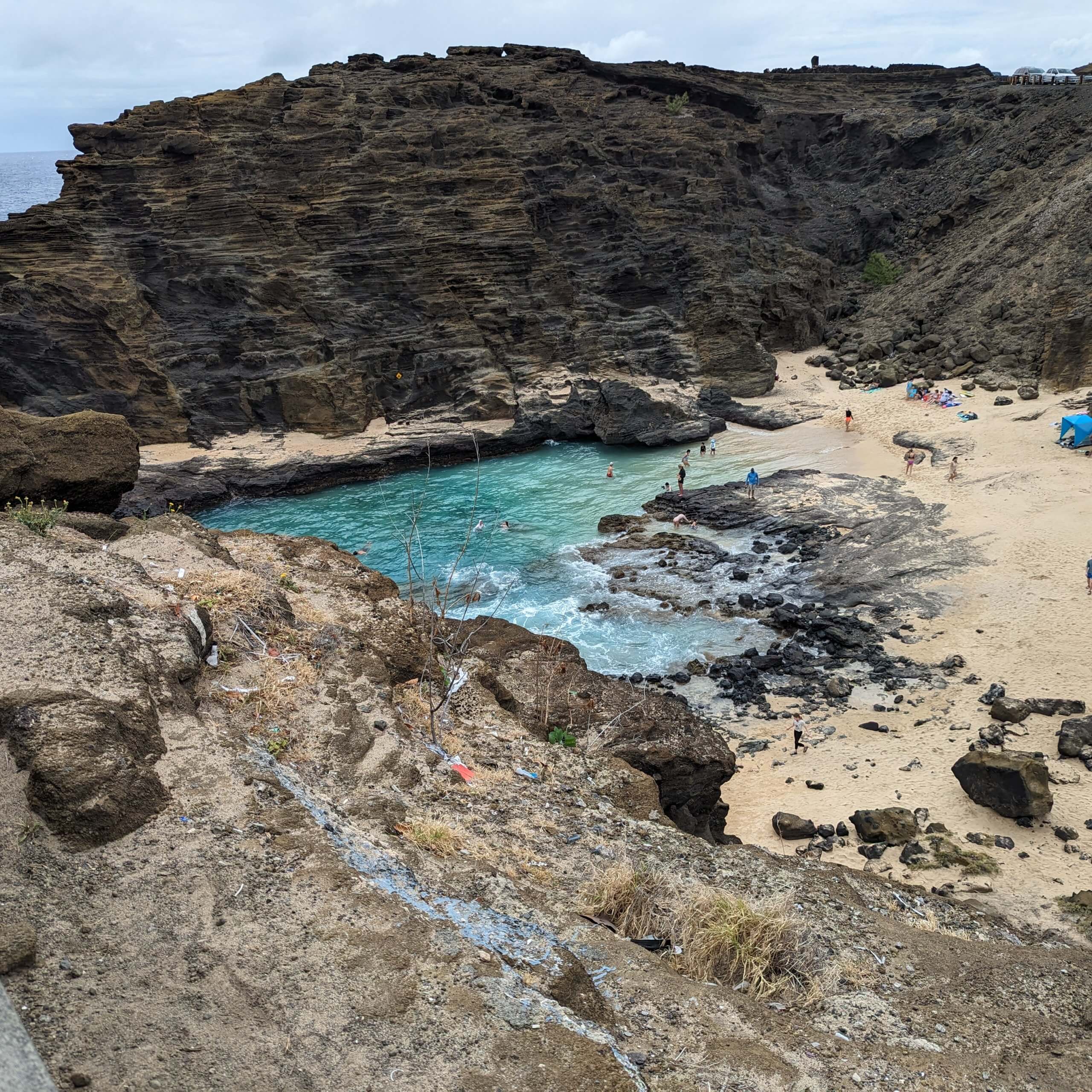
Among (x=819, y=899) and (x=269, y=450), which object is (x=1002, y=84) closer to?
(x=269, y=450)

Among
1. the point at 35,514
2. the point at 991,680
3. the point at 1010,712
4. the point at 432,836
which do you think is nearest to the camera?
the point at 432,836

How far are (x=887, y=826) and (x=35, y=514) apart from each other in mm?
12018

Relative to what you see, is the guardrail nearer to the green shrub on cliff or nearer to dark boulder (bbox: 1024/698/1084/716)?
the green shrub on cliff

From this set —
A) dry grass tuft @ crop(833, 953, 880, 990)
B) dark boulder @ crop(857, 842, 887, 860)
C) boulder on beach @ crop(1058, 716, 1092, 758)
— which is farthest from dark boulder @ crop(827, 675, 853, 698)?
dry grass tuft @ crop(833, 953, 880, 990)

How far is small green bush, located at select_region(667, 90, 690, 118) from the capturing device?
48906 millimetres

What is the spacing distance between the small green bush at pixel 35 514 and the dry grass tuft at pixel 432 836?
5808mm

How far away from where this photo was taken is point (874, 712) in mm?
15742

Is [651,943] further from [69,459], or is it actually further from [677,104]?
[677,104]

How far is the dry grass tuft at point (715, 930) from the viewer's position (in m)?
6.39

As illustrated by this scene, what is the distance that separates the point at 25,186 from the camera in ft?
360

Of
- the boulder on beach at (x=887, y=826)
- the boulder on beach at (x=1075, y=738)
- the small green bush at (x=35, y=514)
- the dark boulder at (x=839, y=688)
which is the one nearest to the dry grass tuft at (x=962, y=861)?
the boulder on beach at (x=887, y=826)

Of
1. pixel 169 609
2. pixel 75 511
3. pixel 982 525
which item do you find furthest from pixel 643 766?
pixel 982 525

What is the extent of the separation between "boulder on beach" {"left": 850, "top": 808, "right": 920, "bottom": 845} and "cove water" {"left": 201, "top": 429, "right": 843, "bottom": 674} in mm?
6683

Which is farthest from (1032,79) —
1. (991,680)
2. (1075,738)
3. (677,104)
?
(1075,738)
